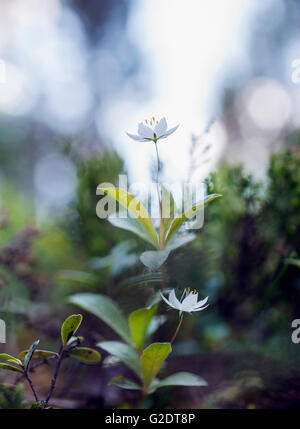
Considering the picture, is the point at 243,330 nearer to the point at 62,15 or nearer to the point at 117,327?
the point at 117,327

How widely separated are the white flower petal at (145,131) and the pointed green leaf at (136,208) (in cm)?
6

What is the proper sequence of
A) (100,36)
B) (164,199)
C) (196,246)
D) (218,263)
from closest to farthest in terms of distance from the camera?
1. (164,199)
2. (196,246)
3. (218,263)
4. (100,36)

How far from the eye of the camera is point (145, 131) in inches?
12.8

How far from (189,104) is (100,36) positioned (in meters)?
1.43

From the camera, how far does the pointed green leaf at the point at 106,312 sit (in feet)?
1.32

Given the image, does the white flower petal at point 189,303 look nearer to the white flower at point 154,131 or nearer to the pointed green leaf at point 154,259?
the pointed green leaf at point 154,259

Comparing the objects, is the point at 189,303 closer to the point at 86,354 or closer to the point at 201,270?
the point at 86,354

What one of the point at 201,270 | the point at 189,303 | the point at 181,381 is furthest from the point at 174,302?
the point at 201,270

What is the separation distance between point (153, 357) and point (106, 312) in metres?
0.11

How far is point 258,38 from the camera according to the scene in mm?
1264

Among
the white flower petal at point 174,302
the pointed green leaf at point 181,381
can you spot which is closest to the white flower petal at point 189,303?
the white flower petal at point 174,302

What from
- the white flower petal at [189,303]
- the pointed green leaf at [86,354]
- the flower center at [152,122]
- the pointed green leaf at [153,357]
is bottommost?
the pointed green leaf at [153,357]

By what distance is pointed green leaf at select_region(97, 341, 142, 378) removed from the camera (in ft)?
1.18

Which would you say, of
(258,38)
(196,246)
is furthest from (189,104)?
(258,38)
